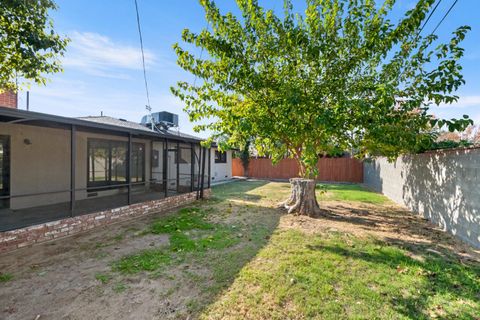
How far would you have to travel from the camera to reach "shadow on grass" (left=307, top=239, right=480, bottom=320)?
2.64 metres

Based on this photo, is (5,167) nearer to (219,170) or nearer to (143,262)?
(143,262)

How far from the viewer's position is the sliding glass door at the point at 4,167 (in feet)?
20.5

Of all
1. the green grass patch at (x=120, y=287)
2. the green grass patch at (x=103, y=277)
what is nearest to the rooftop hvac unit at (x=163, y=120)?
the green grass patch at (x=103, y=277)

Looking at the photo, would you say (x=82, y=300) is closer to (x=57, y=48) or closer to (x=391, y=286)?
(x=391, y=286)

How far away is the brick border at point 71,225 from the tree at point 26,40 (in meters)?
5.13

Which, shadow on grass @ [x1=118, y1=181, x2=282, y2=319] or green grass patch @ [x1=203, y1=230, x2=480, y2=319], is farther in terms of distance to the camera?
shadow on grass @ [x1=118, y1=181, x2=282, y2=319]

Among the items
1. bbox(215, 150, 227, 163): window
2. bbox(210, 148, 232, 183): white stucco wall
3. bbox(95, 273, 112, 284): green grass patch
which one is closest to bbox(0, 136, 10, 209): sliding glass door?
bbox(95, 273, 112, 284): green grass patch

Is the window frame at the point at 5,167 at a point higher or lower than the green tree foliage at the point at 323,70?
lower

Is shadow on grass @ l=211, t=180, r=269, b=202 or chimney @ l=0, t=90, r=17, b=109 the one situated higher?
chimney @ l=0, t=90, r=17, b=109

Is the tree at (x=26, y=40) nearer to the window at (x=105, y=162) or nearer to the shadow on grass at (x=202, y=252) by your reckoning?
the window at (x=105, y=162)

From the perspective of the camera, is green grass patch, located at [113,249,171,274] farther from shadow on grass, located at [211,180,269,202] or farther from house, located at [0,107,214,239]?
shadow on grass, located at [211,180,269,202]

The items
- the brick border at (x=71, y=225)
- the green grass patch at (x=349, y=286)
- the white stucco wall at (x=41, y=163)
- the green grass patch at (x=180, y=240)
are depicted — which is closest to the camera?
the green grass patch at (x=349, y=286)

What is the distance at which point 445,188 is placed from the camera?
18.9 feet

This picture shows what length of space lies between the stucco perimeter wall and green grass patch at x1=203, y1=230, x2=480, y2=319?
1499 millimetres
